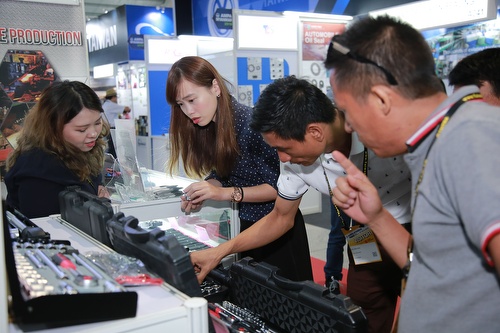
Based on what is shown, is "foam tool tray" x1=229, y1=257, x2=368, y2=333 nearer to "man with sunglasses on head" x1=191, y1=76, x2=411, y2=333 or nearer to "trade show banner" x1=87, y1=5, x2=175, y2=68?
"man with sunglasses on head" x1=191, y1=76, x2=411, y2=333

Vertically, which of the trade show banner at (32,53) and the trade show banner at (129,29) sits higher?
the trade show banner at (129,29)

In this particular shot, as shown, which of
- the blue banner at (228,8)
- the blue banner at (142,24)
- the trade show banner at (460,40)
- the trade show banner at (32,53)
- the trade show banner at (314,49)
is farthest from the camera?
the blue banner at (142,24)

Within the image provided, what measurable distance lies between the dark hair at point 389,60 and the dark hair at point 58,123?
4.59 ft

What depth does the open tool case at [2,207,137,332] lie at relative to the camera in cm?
74

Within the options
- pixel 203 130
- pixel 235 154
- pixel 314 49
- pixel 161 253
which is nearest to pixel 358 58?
pixel 161 253

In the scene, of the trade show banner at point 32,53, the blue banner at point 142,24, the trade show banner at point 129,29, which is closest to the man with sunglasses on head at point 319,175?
the trade show banner at point 32,53

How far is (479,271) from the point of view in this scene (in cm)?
85

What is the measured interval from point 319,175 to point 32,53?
7.64 feet

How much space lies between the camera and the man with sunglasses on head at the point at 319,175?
1575 millimetres

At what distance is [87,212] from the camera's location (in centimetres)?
125

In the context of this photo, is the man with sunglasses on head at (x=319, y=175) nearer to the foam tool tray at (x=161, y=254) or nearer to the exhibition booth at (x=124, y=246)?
the exhibition booth at (x=124, y=246)

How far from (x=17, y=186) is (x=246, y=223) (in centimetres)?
96

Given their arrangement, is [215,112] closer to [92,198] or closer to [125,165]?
[125,165]

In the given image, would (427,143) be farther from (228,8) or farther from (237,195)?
(228,8)
